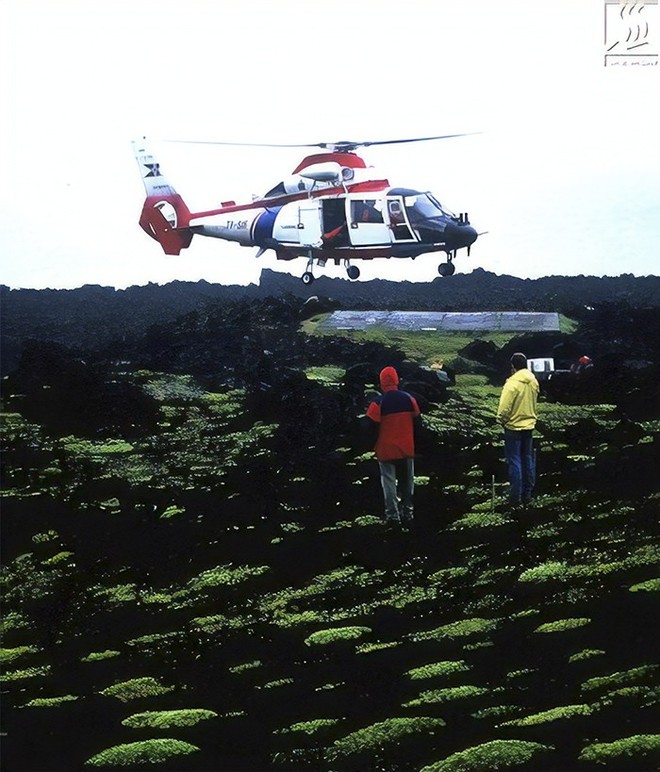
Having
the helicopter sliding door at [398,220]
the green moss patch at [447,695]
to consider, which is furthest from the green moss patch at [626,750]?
the helicopter sliding door at [398,220]

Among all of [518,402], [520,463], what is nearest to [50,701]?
[520,463]

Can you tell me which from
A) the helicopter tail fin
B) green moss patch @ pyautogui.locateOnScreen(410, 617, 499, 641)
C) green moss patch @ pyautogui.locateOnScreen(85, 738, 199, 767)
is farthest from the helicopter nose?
green moss patch @ pyautogui.locateOnScreen(85, 738, 199, 767)

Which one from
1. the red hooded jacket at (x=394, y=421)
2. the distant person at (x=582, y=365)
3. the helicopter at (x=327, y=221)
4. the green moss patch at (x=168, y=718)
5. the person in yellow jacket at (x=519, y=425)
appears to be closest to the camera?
the green moss patch at (x=168, y=718)

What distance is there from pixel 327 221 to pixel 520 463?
1.86 m

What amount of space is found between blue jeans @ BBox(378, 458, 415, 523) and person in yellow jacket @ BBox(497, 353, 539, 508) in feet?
1.78

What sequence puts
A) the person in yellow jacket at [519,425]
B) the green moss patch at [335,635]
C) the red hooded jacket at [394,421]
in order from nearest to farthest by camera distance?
the green moss patch at [335,635] < the red hooded jacket at [394,421] < the person in yellow jacket at [519,425]

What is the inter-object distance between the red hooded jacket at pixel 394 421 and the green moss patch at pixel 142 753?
1.74 meters

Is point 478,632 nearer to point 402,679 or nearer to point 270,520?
point 402,679

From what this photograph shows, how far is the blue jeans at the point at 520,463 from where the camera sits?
5711mm

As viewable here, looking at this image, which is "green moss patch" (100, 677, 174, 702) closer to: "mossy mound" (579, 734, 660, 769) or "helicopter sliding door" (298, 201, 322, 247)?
"mossy mound" (579, 734, 660, 769)

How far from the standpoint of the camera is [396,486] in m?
5.62

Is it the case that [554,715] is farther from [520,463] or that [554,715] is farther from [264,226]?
[264,226]

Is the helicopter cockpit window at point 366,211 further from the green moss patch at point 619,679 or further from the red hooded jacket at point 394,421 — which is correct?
the green moss patch at point 619,679

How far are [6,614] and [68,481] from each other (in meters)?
0.80
